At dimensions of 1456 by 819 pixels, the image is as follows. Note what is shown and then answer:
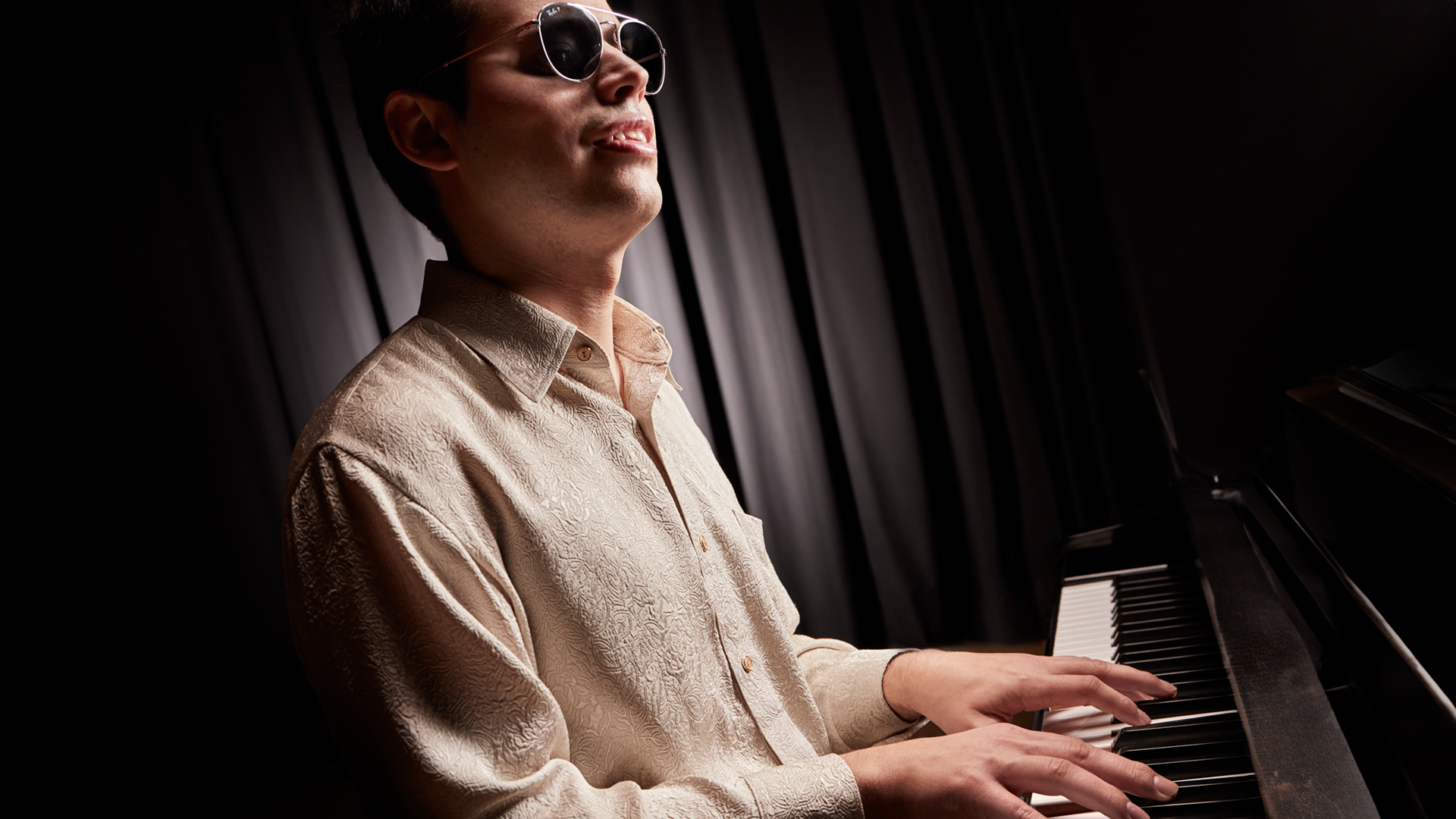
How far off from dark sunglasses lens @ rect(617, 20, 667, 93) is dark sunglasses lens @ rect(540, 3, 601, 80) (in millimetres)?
70

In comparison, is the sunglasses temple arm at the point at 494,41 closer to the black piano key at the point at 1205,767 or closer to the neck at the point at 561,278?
the neck at the point at 561,278

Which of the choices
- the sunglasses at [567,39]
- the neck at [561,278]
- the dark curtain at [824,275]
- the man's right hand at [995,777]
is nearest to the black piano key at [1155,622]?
the man's right hand at [995,777]

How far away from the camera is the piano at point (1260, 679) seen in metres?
Result: 0.76

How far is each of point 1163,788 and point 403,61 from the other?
1.04 meters

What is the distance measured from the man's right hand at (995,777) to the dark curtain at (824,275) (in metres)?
2.36

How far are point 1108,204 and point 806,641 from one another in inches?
90.3

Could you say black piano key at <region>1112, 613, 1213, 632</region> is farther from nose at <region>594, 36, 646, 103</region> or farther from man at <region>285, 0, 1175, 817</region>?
nose at <region>594, 36, 646, 103</region>

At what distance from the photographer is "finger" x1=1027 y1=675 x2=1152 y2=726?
93cm

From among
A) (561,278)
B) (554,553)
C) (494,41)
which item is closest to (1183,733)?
(554,553)

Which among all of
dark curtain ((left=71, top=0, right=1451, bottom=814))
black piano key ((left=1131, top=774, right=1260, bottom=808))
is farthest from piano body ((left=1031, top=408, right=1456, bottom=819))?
dark curtain ((left=71, top=0, right=1451, bottom=814))

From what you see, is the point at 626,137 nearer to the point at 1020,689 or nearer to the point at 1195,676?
the point at 1020,689

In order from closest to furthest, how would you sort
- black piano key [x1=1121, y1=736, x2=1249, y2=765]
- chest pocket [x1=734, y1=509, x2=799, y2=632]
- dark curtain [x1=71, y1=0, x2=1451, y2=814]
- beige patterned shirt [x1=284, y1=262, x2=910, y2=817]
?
beige patterned shirt [x1=284, y1=262, x2=910, y2=817]
black piano key [x1=1121, y1=736, x2=1249, y2=765]
chest pocket [x1=734, y1=509, x2=799, y2=632]
dark curtain [x1=71, y1=0, x2=1451, y2=814]

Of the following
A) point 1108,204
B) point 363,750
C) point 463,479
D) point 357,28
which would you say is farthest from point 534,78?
point 1108,204

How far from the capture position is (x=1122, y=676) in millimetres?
973
